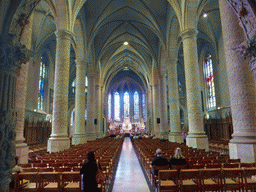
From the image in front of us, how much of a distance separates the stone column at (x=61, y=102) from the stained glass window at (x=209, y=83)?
18.3m

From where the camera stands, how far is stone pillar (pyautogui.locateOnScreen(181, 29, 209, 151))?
10.9m

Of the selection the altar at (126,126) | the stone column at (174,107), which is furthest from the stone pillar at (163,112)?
the altar at (126,126)

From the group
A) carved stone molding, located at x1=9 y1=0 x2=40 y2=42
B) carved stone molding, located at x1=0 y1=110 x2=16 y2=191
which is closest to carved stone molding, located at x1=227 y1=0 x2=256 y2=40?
carved stone molding, located at x1=9 y1=0 x2=40 y2=42

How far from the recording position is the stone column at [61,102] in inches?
420

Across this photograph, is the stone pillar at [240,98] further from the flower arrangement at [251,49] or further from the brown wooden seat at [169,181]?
the brown wooden seat at [169,181]

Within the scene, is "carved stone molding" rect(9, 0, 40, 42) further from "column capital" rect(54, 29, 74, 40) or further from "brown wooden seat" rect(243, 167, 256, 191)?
"column capital" rect(54, 29, 74, 40)

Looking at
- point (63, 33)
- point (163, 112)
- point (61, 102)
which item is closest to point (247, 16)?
point (61, 102)

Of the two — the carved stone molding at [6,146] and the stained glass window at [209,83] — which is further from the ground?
the stained glass window at [209,83]

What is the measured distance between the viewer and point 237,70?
624 cm

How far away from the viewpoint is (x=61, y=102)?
36.6 feet

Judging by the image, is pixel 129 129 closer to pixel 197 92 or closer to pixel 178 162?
pixel 197 92

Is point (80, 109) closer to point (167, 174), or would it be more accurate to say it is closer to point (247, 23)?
point (167, 174)

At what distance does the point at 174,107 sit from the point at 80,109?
8767 mm

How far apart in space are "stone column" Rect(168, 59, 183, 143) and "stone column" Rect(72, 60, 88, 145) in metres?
8.24
